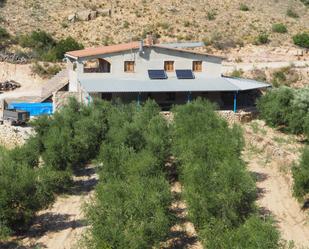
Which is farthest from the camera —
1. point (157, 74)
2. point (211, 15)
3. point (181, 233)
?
point (211, 15)

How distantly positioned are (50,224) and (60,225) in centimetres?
44

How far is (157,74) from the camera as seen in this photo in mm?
38875

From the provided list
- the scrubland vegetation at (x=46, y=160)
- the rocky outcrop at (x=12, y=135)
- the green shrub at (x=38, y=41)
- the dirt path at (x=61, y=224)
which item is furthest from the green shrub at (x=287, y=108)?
the green shrub at (x=38, y=41)

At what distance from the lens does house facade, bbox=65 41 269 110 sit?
37844 mm

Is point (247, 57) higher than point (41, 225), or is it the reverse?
point (247, 57)

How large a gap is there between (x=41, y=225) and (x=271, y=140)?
673 inches

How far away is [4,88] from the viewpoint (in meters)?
45.8

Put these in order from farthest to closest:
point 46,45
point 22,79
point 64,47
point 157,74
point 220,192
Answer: point 46,45
point 64,47
point 22,79
point 157,74
point 220,192

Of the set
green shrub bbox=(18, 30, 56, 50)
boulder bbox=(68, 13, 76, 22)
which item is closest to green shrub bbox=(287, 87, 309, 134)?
green shrub bbox=(18, 30, 56, 50)

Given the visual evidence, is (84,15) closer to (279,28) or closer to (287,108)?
(279,28)

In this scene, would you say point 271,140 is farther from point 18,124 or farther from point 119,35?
point 119,35

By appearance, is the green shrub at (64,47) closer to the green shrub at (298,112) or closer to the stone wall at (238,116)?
the stone wall at (238,116)

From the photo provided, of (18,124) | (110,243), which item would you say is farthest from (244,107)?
(110,243)

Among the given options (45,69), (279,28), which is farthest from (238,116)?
A: (279,28)
